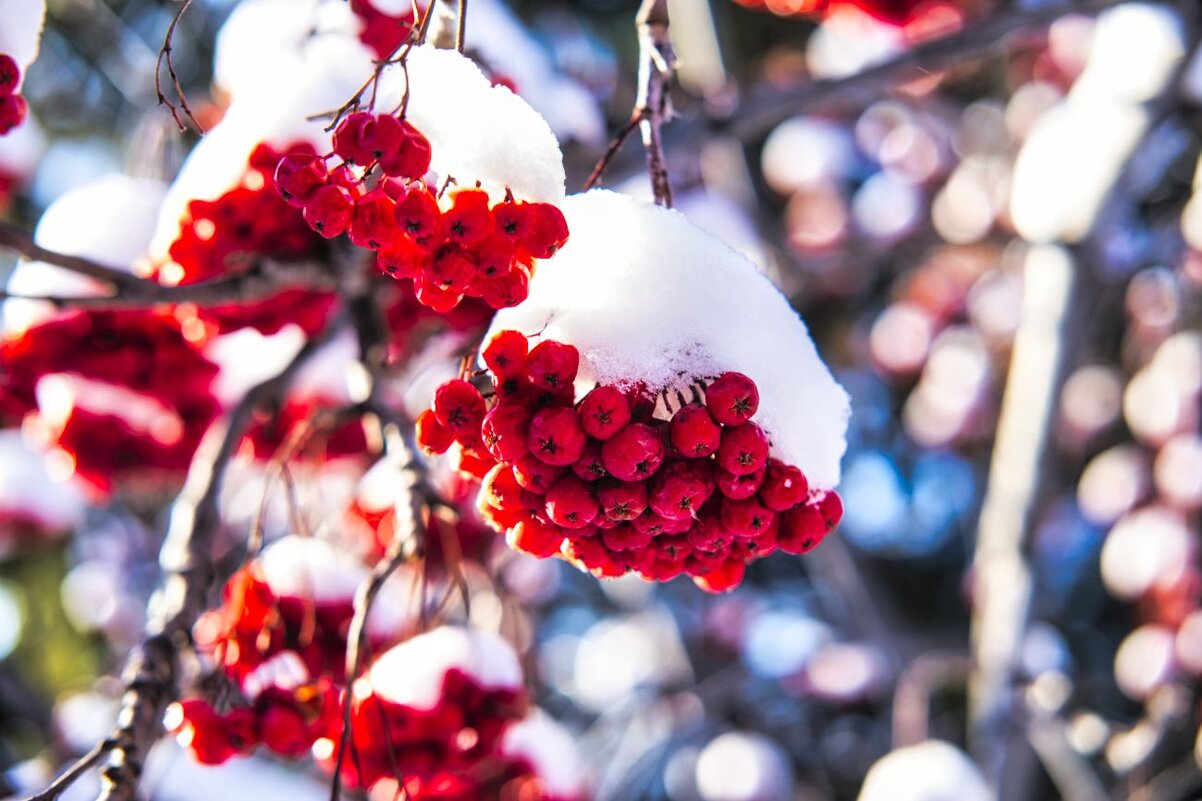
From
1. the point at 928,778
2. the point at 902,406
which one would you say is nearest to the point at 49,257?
the point at 928,778

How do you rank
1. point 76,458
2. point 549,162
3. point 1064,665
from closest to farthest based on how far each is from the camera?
1. point 549,162
2. point 76,458
3. point 1064,665

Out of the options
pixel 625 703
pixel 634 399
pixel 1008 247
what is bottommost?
pixel 625 703

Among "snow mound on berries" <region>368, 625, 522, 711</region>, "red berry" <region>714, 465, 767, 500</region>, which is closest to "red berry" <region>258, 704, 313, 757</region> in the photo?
"snow mound on berries" <region>368, 625, 522, 711</region>

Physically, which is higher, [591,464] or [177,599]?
[591,464]

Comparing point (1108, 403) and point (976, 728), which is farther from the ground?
point (976, 728)

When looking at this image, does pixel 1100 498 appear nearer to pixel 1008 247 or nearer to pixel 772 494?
pixel 1008 247

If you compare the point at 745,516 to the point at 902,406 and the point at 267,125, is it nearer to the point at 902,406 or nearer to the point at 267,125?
the point at 267,125

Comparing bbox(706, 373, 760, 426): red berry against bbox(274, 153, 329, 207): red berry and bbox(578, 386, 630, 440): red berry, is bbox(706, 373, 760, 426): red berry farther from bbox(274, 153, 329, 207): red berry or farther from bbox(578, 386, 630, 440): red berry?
bbox(274, 153, 329, 207): red berry

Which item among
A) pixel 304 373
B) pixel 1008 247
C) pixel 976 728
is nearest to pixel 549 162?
pixel 304 373
